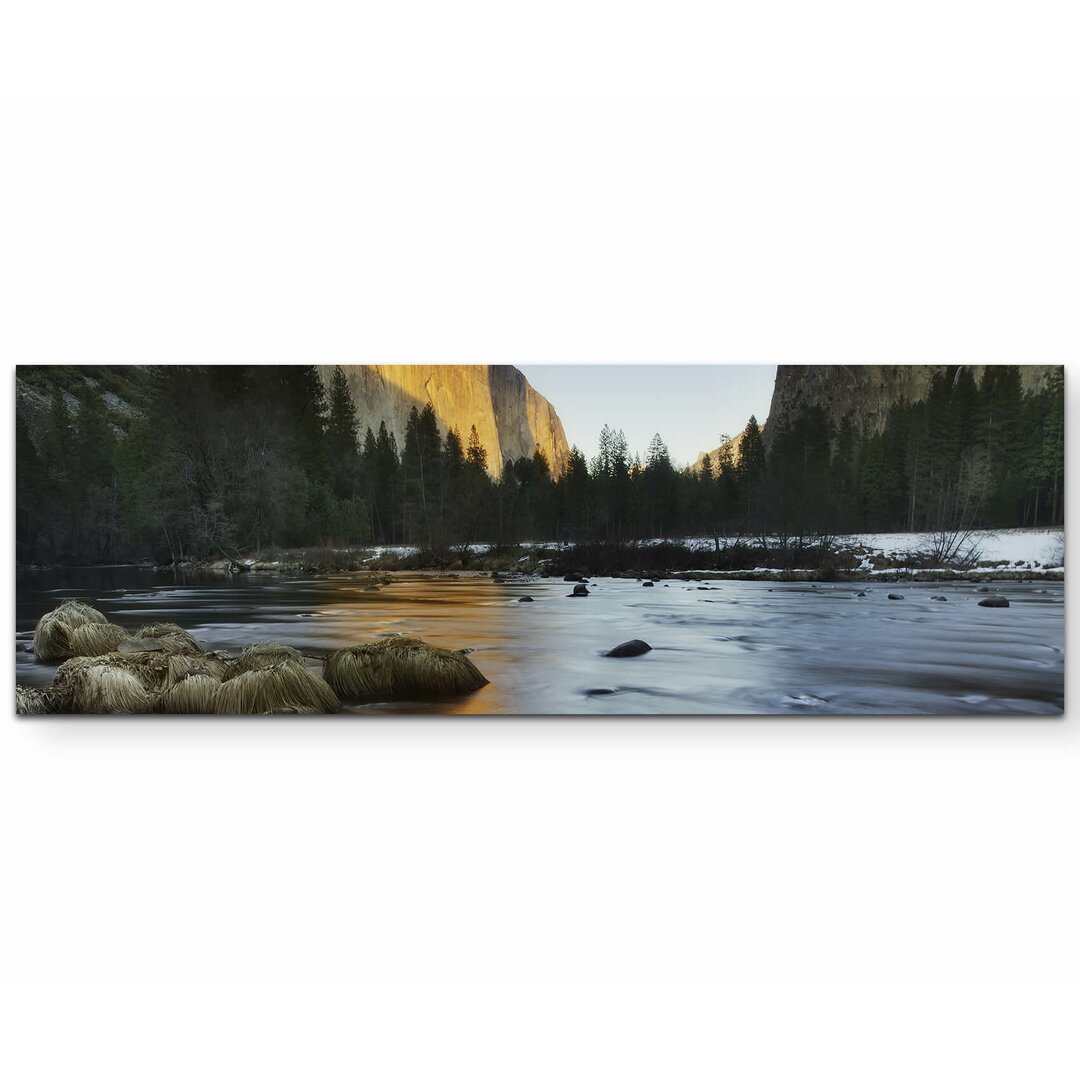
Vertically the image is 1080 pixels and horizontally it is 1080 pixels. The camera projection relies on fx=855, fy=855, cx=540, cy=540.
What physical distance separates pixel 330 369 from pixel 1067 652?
11.0 ft

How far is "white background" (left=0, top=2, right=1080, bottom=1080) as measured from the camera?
133 inches

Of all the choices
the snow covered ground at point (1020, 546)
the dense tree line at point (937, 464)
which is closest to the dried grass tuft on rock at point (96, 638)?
the dense tree line at point (937, 464)

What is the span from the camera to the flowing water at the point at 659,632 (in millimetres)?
3533

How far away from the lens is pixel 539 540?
13.2 feet

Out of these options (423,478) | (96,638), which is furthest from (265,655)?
(423,478)

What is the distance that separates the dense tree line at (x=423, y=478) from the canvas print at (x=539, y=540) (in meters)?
0.01

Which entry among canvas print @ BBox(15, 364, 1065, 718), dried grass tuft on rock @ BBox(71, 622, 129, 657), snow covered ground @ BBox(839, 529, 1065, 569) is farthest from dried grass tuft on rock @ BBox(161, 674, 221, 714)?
snow covered ground @ BBox(839, 529, 1065, 569)

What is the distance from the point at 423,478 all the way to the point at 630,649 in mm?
1254

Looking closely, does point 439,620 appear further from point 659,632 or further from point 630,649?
point 659,632

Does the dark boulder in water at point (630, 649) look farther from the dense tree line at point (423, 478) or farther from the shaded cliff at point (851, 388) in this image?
the shaded cliff at point (851, 388)

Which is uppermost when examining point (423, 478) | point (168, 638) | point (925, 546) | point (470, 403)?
point (470, 403)

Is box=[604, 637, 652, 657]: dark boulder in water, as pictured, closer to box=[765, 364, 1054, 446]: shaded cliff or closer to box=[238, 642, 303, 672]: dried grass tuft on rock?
box=[765, 364, 1054, 446]: shaded cliff

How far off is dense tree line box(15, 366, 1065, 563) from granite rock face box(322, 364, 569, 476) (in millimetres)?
50
